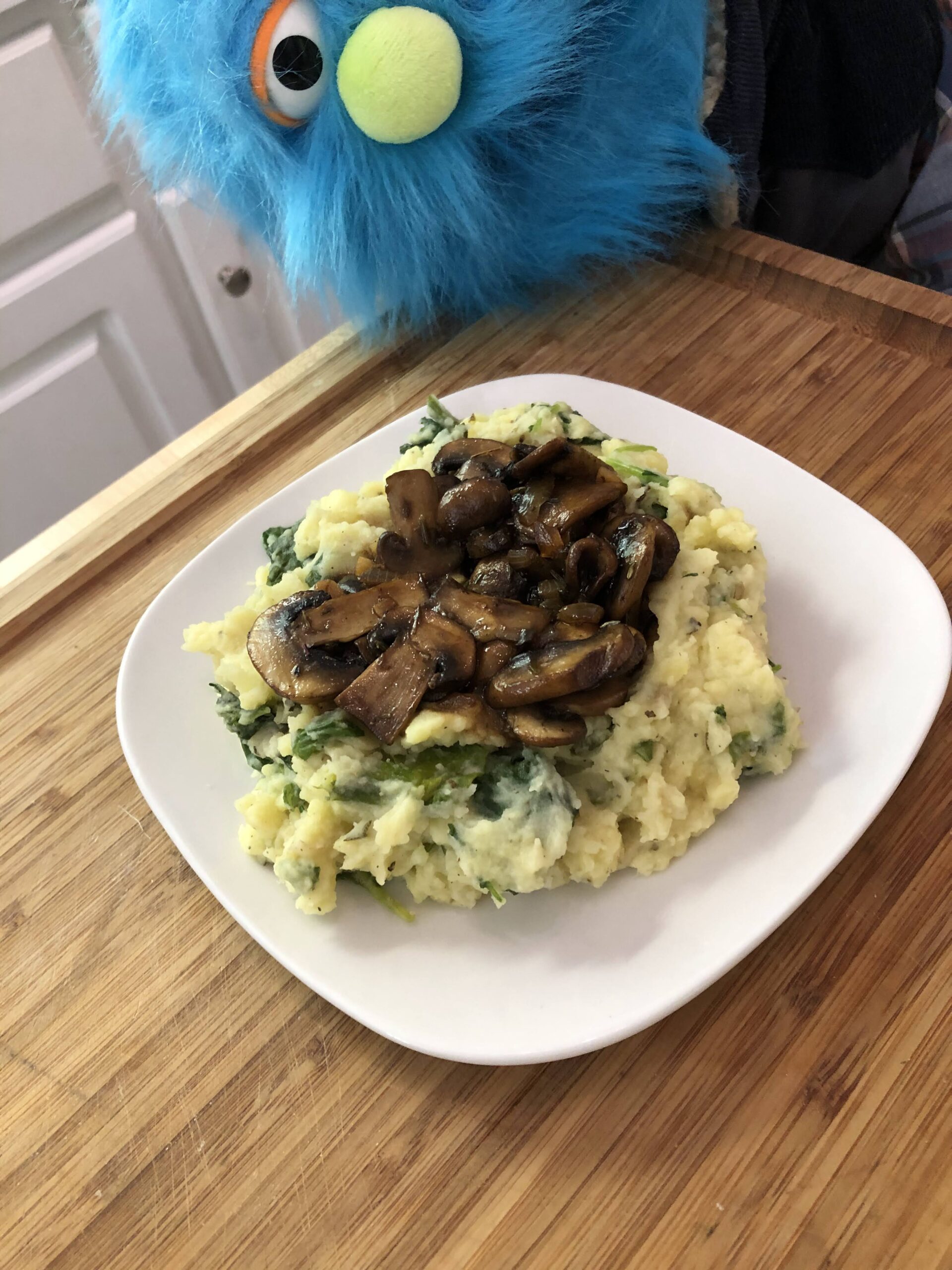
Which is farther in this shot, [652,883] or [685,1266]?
[652,883]

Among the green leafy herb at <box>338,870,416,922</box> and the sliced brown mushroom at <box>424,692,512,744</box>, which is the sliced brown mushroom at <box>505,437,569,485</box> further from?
the green leafy herb at <box>338,870,416,922</box>

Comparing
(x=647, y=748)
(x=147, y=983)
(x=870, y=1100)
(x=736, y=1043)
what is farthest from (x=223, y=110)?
(x=870, y=1100)

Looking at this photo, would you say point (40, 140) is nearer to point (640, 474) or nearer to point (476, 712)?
point (640, 474)

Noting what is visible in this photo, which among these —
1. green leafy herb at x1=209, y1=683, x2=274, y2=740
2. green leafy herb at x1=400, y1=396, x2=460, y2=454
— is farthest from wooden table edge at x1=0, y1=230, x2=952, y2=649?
green leafy herb at x1=209, y1=683, x2=274, y2=740

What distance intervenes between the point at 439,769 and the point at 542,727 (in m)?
0.15

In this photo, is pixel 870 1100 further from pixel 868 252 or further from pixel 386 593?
pixel 868 252

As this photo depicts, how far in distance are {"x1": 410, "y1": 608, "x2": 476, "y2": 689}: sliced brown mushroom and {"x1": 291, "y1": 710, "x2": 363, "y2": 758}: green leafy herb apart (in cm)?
13

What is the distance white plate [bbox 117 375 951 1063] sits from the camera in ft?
4.03

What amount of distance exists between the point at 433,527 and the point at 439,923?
595 mm

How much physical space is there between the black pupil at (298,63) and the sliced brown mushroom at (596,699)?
122cm

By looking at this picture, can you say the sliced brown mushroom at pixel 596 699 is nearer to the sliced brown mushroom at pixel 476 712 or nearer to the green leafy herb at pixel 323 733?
the sliced brown mushroom at pixel 476 712

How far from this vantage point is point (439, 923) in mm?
1349

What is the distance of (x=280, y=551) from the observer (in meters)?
1.71

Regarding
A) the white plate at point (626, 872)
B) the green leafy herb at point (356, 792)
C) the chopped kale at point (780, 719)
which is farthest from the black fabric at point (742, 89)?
the green leafy herb at point (356, 792)
